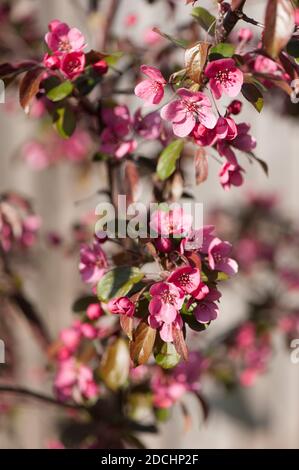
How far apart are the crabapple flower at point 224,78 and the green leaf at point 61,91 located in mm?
240

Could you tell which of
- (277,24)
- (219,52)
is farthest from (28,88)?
(277,24)

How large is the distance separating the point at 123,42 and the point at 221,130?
0.69 m

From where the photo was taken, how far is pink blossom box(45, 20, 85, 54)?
88 cm

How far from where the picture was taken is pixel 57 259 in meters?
2.59

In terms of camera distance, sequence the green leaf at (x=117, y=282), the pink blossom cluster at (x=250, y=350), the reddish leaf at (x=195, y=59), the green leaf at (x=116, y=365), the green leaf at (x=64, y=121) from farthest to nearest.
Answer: the pink blossom cluster at (x=250, y=350)
the green leaf at (x=116, y=365)
the green leaf at (x=64, y=121)
the green leaf at (x=117, y=282)
the reddish leaf at (x=195, y=59)

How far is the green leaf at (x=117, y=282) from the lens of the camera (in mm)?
836

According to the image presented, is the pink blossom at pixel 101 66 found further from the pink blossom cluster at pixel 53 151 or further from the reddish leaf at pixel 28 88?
the pink blossom cluster at pixel 53 151

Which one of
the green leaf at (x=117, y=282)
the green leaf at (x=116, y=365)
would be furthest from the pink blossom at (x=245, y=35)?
the green leaf at (x=116, y=365)

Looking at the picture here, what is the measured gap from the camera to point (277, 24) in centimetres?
63

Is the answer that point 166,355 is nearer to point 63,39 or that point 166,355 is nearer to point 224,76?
point 224,76

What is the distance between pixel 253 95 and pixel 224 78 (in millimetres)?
45

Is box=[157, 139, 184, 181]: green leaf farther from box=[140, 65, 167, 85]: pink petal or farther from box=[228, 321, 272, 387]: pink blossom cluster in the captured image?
box=[228, 321, 272, 387]: pink blossom cluster

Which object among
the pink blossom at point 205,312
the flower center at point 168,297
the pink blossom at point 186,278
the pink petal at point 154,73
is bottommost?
the pink blossom at point 205,312
